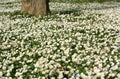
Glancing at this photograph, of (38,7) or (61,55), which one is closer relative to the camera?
(61,55)

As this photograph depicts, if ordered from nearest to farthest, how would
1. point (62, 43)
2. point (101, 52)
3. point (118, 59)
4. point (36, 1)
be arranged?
1. point (118, 59)
2. point (101, 52)
3. point (62, 43)
4. point (36, 1)

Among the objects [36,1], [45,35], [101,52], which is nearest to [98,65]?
[101,52]

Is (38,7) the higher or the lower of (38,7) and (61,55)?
the lower

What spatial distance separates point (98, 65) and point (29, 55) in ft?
8.28

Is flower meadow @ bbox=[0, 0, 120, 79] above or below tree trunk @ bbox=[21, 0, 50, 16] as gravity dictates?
above

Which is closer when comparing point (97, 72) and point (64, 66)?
point (97, 72)

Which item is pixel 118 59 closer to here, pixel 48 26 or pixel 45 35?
pixel 45 35

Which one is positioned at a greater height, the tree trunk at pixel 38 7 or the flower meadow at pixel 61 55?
the flower meadow at pixel 61 55

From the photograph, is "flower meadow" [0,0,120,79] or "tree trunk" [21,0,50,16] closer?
"flower meadow" [0,0,120,79]

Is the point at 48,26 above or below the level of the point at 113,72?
below

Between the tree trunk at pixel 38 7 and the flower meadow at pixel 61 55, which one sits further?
the tree trunk at pixel 38 7

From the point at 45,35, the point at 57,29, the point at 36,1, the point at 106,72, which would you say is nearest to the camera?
the point at 106,72

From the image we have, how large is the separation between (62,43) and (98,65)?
10.9ft

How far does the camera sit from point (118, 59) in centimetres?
852
